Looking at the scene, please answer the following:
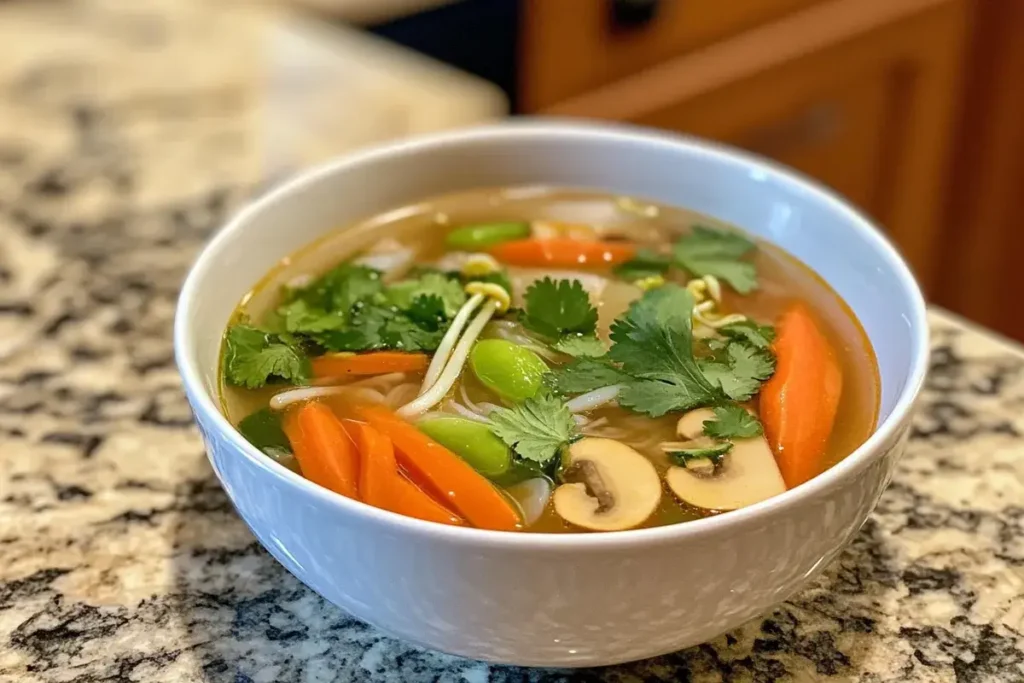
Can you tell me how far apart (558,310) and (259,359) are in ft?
0.93

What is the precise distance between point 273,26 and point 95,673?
1.64 metres

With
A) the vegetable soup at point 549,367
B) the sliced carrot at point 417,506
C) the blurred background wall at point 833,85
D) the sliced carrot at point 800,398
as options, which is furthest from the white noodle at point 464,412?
the blurred background wall at point 833,85

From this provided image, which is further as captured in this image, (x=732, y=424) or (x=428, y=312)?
(x=428, y=312)

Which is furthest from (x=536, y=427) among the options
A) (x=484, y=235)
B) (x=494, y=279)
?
(x=484, y=235)

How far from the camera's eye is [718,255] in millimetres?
1145

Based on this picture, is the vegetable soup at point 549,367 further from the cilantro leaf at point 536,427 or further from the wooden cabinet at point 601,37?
the wooden cabinet at point 601,37

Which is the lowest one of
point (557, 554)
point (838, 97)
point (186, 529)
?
point (838, 97)

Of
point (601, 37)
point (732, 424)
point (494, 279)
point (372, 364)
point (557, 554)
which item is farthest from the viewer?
point (601, 37)

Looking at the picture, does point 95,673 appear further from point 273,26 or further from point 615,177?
point 273,26

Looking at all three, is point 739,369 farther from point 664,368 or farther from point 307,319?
point 307,319

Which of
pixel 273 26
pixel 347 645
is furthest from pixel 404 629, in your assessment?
pixel 273 26

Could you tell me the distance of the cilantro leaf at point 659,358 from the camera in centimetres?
92

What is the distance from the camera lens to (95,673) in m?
0.82

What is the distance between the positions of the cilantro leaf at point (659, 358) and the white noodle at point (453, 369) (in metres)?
0.13
